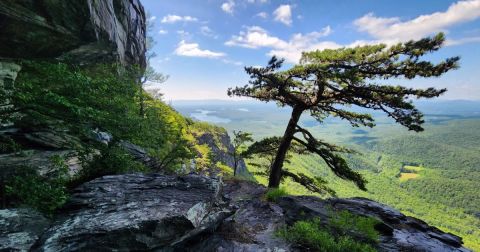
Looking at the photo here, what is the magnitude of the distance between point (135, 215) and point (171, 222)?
4.07 feet

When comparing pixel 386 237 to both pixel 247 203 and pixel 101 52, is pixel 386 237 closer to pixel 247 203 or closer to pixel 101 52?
pixel 247 203

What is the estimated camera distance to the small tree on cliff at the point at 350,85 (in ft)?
44.6

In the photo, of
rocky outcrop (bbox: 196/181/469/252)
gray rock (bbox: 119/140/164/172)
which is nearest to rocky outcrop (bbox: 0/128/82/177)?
gray rock (bbox: 119/140/164/172)

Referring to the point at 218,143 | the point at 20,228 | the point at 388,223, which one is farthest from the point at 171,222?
the point at 218,143

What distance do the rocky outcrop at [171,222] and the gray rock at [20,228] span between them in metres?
0.02

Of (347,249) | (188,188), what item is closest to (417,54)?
(347,249)

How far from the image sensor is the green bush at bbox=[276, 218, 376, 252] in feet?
31.0

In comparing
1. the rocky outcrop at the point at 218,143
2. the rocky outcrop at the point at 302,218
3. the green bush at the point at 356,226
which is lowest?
the rocky outcrop at the point at 218,143

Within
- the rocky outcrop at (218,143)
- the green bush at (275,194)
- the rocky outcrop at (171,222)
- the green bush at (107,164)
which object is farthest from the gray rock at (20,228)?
the rocky outcrop at (218,143)

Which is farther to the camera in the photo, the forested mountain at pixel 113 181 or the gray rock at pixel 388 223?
the gray rock at pixel 388 223

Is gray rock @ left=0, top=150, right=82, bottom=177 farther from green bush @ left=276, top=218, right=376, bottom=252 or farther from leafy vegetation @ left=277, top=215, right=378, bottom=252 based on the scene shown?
leafy vegetation @ left=277, top=215, right=378, bottom=252

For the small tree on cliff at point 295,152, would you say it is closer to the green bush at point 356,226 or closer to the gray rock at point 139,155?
the gray rock at point 139,155

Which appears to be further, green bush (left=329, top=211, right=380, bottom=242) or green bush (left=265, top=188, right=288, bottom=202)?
green bush (left=265, top=188, right=288, bottom=202)

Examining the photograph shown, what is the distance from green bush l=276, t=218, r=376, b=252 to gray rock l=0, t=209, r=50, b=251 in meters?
8.45
